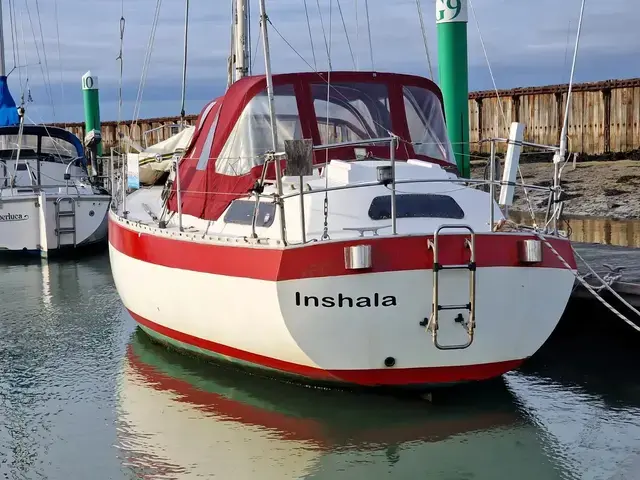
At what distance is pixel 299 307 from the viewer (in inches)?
261

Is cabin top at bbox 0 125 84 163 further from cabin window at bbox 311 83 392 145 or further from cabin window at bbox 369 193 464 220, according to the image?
cabin window at bbox 369 193 464 220

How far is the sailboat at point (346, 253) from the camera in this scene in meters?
6.52

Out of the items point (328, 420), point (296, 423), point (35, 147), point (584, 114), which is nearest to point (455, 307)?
point (328, 420)

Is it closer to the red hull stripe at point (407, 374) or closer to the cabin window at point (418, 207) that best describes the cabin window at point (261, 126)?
the cabin window at point (418, 207)

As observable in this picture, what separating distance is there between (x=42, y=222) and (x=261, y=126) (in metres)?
9.17

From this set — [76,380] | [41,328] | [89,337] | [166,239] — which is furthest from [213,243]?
[41,328]

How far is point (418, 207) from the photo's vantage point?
23.8ft

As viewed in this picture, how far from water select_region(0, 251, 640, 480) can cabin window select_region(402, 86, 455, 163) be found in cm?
220

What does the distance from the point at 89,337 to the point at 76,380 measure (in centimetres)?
190

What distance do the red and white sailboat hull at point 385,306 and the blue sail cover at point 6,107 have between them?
1360 cm

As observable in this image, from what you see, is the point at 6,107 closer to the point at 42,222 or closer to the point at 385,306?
the point at 42,222

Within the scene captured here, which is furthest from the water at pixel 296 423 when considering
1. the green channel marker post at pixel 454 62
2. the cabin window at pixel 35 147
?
the cabin window at pixel 35 147

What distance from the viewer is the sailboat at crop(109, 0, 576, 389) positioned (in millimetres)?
6520

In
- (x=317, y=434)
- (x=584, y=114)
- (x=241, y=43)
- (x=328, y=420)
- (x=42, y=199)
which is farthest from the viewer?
(x=584, y=114)
